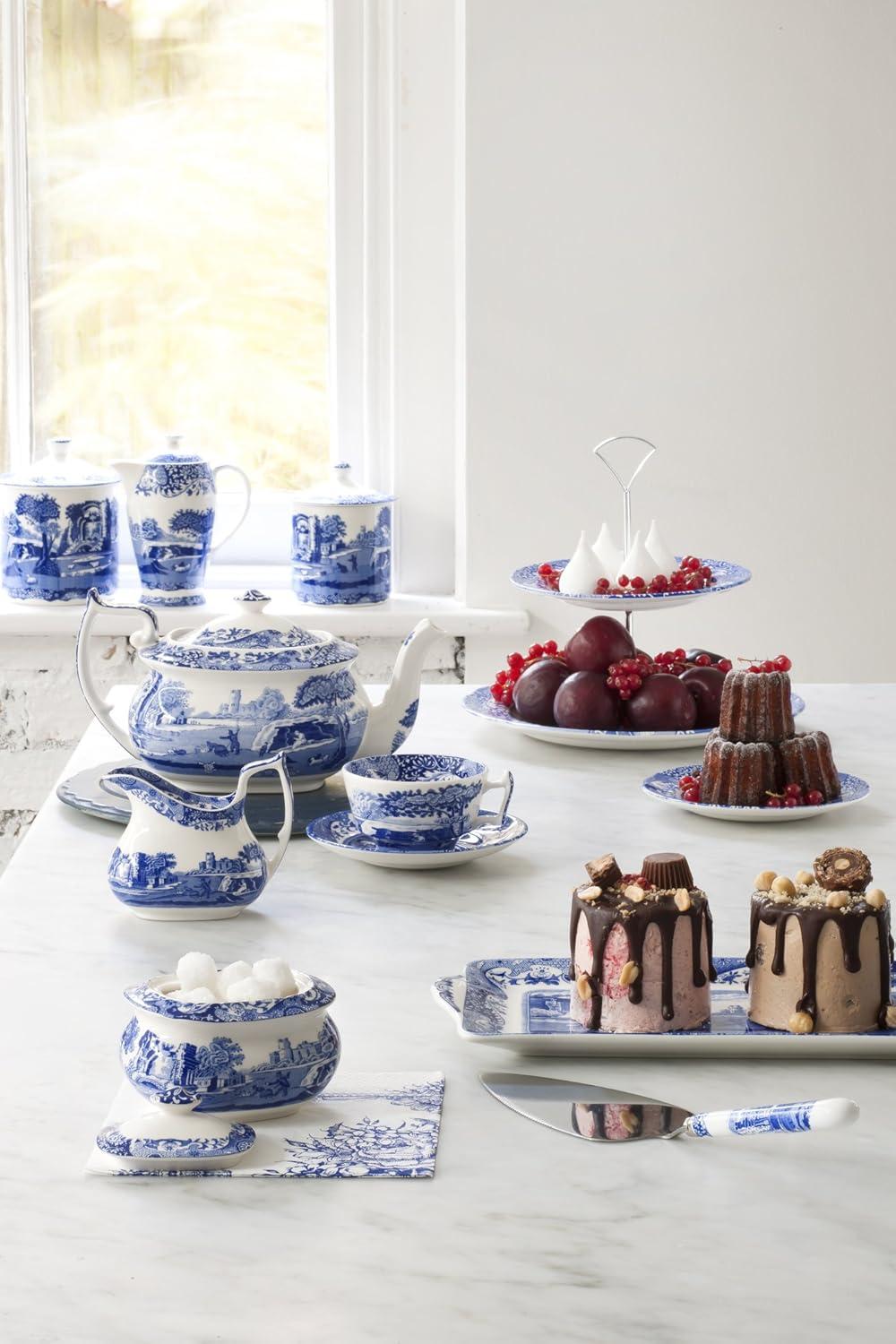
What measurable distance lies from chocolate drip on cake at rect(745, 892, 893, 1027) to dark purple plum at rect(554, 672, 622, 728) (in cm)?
66

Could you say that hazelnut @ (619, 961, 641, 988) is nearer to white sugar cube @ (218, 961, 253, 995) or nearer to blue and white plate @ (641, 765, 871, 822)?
white sugar cube @ (218, 961, 253, 995)

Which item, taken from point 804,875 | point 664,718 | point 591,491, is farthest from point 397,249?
point 804,875

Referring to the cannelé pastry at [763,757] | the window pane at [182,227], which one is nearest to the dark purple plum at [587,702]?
the cannelé pastry at [763,757]

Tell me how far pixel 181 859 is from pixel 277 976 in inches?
11.2

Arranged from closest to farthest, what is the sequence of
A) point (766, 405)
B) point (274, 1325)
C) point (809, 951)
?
point (274, 1325)
point (809, 951)
point (766, 405)

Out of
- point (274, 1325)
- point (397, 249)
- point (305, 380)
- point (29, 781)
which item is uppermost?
point (397, 249)

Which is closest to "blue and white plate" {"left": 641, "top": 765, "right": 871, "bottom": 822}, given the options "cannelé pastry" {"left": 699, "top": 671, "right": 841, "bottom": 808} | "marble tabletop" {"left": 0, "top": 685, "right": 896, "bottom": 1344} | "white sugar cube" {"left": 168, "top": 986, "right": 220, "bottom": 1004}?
"cannelé pastry" {"left": 699, "top": 671, "right": 841, "bottom": 808}

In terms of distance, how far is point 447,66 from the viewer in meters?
2.65

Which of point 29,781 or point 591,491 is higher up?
point 591,491

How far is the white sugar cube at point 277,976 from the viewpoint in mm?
792

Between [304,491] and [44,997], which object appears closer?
[44,997]

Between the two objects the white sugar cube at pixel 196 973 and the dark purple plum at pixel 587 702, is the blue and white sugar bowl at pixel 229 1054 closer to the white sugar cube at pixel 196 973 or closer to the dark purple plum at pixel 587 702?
the white sugar cube at pixel 196 973

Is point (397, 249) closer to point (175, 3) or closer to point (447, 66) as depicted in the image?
point (447, 66)

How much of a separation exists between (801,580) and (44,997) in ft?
6.34
